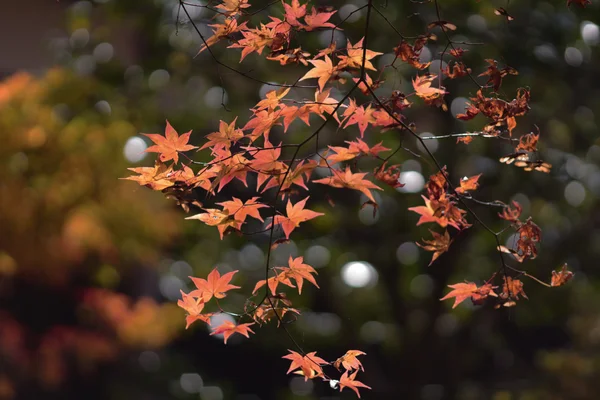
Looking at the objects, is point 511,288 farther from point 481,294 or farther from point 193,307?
point 193,307

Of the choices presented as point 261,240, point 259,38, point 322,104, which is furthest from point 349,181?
point 261,240

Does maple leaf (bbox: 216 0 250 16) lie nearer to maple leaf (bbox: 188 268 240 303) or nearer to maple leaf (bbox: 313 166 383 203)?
maple leaf (bbox: 313 166 383 203)

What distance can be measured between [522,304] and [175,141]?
9.05ft

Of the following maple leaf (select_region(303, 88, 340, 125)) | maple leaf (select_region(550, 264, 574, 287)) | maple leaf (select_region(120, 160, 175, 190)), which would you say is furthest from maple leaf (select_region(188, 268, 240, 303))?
maple leaf (select_region(550, 264, 574, 287))

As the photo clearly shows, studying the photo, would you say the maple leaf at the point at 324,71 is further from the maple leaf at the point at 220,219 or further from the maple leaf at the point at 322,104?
the maple leaf at the point at 220,219

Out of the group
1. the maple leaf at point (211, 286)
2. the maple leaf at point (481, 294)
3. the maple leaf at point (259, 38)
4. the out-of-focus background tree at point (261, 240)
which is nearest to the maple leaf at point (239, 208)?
the maple leaf at point (211, 286)

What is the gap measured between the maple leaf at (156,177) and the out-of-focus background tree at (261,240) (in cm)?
193

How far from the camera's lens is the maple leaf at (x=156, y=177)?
1010 millimetres

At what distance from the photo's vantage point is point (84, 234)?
12.7ft

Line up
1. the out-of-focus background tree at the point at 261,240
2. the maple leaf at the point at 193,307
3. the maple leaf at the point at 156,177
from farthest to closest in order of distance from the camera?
the out-of-focus background tree at the point at 261,240 < the maple leaf at the point at 193,307 < the maple leaf at the point at 156,177

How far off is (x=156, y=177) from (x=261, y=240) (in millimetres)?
2639

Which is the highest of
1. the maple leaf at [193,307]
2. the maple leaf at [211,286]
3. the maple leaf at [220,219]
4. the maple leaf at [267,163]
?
the maple leaf at [267,163]

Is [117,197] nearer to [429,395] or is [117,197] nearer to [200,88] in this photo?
[200,88]

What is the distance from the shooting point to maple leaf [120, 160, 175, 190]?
3.31 ft
